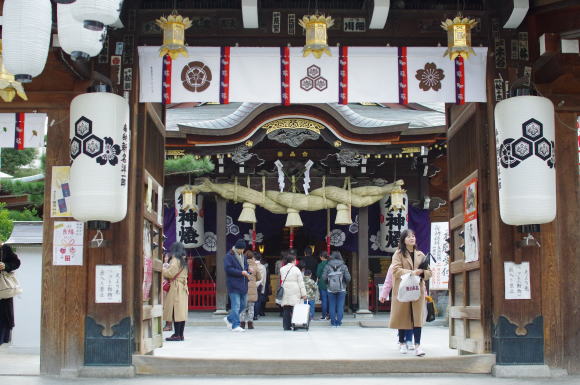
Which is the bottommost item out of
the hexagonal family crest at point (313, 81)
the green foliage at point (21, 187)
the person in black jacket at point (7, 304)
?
the person in black jacket at point (7, 304)

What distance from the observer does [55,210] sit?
31.2 feet

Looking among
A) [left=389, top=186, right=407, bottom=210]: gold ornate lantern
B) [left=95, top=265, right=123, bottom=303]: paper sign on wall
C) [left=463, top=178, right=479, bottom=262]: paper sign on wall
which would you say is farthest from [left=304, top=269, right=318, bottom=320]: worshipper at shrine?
[left=95, top=265, right=123, bottom=303]: paper sign on wall

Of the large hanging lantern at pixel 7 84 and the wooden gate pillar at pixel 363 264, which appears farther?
the wooden gate pillar at pixel 363 264

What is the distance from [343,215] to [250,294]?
435 centimetres

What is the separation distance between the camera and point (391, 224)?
21156 mm

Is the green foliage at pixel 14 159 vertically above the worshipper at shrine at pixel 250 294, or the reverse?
the green foliage at pixel 14 159

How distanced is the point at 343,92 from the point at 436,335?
750cm

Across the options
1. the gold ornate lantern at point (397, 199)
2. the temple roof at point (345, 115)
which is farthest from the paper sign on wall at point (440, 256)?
the temple roof at point (345, 115)

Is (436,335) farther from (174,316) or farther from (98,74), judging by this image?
(98,74)

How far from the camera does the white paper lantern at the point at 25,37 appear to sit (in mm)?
7395

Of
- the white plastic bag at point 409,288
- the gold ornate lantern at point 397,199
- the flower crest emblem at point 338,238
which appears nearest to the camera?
the white plastic bag at point 409,288

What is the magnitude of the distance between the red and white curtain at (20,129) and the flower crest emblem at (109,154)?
256 cm

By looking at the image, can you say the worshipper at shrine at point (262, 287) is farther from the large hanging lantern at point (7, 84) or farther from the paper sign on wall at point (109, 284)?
the large hanging lantern at point (7, 84)

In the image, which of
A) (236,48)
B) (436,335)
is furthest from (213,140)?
(236,48)
